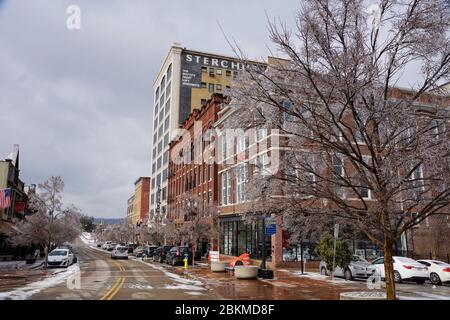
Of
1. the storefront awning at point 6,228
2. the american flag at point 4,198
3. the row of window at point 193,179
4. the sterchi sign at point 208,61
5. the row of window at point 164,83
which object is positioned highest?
the sterchi sign at point 208,61

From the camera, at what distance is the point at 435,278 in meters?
19.1

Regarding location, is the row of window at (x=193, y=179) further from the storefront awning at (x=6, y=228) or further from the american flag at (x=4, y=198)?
the storefront awning at (x=6, y=228)

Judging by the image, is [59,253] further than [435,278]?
Yes

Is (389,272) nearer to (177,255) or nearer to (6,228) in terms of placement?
(177,255)

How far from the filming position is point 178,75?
69.6m

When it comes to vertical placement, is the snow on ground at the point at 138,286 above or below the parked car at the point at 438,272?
below

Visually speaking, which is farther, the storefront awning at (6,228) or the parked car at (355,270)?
the storefront awning at (6,228)

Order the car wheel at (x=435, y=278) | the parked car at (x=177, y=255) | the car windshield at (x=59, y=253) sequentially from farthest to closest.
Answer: the parked car at (x=177, y=255) → the car windshield at (x=59, y=253) → the car wheel at (x=435, y=278)

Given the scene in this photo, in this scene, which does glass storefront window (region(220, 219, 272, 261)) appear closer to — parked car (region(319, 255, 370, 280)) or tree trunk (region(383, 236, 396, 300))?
parked car (region(319, 255, 370, 280))

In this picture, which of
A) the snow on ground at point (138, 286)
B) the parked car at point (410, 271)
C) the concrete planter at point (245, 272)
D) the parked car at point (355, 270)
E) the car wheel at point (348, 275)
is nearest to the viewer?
the snow on ground at point (138, 286)

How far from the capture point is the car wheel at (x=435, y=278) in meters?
19.0

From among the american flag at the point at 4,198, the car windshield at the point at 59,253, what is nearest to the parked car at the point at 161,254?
the car windshield at the point at 59,253

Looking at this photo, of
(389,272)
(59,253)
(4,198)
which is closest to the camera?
(389,272)

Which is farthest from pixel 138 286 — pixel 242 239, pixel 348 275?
pixel 242 239
